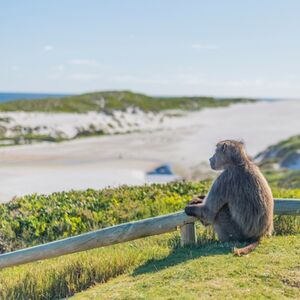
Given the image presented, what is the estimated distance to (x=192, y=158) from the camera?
129 feet

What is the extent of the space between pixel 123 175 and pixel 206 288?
23.6 meters

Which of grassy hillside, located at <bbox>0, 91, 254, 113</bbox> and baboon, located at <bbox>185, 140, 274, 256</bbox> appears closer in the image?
baboon, located at <bbox>185, 140, 274, 256</bbox>

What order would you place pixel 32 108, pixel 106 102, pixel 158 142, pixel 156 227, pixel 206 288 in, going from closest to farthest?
1. pixel 206 288
2. pixel 156 227
3. pixel 158 142
4. pixel 32 108
5. pixel 106 102

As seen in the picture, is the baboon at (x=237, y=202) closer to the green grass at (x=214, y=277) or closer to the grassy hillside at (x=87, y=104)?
the green grass at (x=214, y=277)

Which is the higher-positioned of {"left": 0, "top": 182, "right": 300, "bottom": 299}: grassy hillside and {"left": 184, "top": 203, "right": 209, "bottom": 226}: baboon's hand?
{"left": 184, "top": 203, "right": 209, "bottom": 226}: baboon's hand

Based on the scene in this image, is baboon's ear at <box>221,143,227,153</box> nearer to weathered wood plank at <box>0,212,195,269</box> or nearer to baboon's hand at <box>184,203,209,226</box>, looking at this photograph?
baboon's hand at <box>184,203,209,226</box>

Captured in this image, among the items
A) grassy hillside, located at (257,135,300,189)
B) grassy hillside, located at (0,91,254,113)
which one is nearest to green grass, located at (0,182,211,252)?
grassy hillside, located at (257,135,300,189)

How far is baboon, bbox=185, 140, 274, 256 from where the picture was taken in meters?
Result: 6.81

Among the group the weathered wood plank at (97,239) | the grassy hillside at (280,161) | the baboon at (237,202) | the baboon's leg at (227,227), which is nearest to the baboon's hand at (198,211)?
the baboon at (237,202)

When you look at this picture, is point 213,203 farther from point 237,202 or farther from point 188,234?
point 188,234

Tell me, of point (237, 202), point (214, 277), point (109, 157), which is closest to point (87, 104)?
point (109, 157)

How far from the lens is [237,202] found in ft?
22.3

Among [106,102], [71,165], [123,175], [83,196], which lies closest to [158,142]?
[71,165]

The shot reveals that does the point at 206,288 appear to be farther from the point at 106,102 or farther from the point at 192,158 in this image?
the point at 106,102
